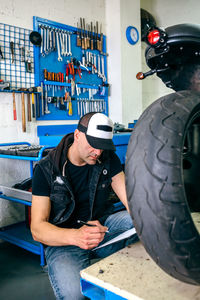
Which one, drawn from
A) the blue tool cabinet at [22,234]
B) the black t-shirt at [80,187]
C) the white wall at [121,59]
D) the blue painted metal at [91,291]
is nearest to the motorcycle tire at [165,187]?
the blue painted metal at [91,291]

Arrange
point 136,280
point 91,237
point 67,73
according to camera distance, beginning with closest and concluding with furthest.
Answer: point 136,280, point 91,237, point 67,73

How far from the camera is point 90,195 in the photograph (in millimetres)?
1432

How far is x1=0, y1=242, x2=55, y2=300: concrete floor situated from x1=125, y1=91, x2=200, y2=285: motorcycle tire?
1.32m

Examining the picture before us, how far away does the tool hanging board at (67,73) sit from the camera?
306 centimetres

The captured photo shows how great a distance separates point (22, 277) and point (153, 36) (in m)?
1.72

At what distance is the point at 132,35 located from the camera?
12.7 ft

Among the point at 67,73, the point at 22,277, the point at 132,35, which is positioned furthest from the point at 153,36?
the point at 132,35

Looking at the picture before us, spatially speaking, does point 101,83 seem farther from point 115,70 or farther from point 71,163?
→ point 71,163

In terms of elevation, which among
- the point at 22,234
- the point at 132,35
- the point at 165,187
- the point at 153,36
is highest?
the point at 132,35

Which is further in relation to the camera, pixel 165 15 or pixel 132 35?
pixel 165 15

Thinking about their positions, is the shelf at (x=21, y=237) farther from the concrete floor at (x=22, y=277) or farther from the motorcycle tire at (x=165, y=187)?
the motorcycle tire at (x=165, y=187)

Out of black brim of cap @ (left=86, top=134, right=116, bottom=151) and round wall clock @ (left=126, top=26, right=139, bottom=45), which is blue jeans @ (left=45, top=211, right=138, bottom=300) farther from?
round wall clock @ (left=126, top=26, right=139, bottom=45)

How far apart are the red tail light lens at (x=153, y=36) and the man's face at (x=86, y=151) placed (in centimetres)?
58

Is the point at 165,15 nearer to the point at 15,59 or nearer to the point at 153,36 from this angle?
the point at 15,59
